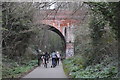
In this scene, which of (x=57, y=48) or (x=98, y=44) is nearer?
(x=98, y=44)

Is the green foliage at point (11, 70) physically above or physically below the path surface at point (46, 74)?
above

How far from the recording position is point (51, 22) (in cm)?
3950

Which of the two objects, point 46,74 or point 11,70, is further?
point 46,74

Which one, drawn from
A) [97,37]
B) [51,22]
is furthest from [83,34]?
[51,22]

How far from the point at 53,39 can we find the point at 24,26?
4572 cm

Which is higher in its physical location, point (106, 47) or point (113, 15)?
point (113, 15)

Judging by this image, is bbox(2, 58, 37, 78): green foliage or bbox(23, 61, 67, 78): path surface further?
bbox(23, 61, 67, 78): path surface

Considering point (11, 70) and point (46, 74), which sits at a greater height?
point (11, 70)

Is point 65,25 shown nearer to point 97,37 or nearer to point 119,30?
point 97,37

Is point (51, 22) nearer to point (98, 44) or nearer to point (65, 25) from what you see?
point (65, 25)

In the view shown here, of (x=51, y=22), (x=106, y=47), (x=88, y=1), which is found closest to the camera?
(x=88, y=1)

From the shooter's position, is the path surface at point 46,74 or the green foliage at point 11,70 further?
the path surface at point 46,74

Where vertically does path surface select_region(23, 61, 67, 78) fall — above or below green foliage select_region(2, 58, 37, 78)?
below

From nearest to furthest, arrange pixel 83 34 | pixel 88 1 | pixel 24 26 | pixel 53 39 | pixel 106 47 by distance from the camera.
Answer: pixel 88 1
pixel 106 47
pixel 24 26
pixel 83 34
pixel 53 39
